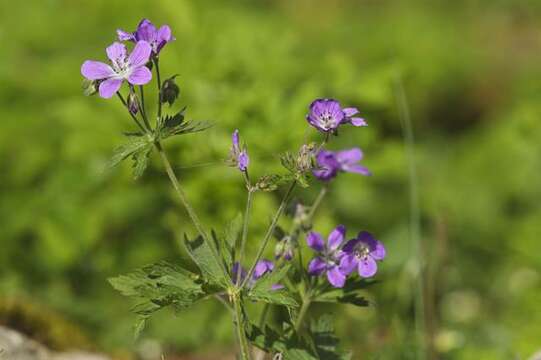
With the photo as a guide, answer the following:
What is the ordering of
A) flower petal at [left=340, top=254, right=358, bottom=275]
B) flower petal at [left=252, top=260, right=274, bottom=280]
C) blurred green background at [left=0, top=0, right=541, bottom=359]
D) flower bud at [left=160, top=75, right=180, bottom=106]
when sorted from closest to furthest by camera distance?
1. flower bud at [left=160, top=75, right=180, bottom=106]
2. flower petal at [left=340, top=254, right=358, bottom=275]
3. flower petal at [left=252, top=260, right=274, bottom=280]
4. blurred green background at [left=0, top=0, right=541, bottom=359]

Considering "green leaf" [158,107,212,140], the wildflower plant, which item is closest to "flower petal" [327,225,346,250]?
the wildflower plant

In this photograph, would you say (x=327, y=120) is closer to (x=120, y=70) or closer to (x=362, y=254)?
(x=362, y=254)

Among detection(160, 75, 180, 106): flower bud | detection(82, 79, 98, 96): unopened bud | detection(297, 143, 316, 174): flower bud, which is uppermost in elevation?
detection(82, 79, 98, 96): unopened bud

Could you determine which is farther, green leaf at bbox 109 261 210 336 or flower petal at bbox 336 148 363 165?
flower petal at bbox 336 148 363 165

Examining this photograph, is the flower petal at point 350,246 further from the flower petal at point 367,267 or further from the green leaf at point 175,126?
the green leaf at point 175,126

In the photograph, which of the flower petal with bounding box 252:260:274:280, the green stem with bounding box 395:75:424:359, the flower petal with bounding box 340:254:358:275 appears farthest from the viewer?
the green stem with bounding box 395:75:424:359

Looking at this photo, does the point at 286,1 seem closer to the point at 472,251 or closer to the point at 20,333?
the point at 472,251

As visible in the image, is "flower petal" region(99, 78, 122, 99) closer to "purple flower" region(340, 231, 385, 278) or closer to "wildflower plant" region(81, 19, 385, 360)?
"wildflower plant" region(81, 19, 385, 360)
